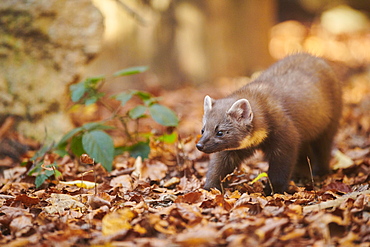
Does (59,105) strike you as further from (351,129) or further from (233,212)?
(351,129)

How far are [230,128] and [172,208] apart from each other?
52.8 inches

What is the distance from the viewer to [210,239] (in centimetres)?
310

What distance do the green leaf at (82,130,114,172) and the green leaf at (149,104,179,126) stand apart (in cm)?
71

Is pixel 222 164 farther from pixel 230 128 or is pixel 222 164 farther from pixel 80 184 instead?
pixel 80 184

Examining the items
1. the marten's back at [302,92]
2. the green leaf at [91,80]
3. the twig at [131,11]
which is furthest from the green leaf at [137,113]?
the twig at [131,11]

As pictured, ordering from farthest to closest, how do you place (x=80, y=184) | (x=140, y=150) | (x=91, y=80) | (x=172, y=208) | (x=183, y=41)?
(x=183, y=41)
(x=91, y=80)
(x=140, y=150)
(x=80, y=184)
(x=172, y=208)

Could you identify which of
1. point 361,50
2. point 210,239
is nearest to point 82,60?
point 210,239

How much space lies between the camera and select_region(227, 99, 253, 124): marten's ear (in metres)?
4.77

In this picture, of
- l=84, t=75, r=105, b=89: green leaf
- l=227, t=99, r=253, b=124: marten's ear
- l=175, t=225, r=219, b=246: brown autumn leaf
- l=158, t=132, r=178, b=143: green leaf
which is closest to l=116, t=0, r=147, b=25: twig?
l=84, t=75, r=105, b=89: green leaf

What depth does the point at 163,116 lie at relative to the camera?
19.2 ft

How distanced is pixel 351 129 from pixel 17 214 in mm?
5981

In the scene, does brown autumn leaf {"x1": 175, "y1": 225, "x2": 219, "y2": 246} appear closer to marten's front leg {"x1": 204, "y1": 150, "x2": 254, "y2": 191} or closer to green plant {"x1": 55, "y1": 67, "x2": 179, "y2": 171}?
marten's front leg {"x1": 204, "y1": 150, "x2": 254, "y2": 191}

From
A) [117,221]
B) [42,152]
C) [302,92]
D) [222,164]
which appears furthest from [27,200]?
[302,92]

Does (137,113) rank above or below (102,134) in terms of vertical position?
above
